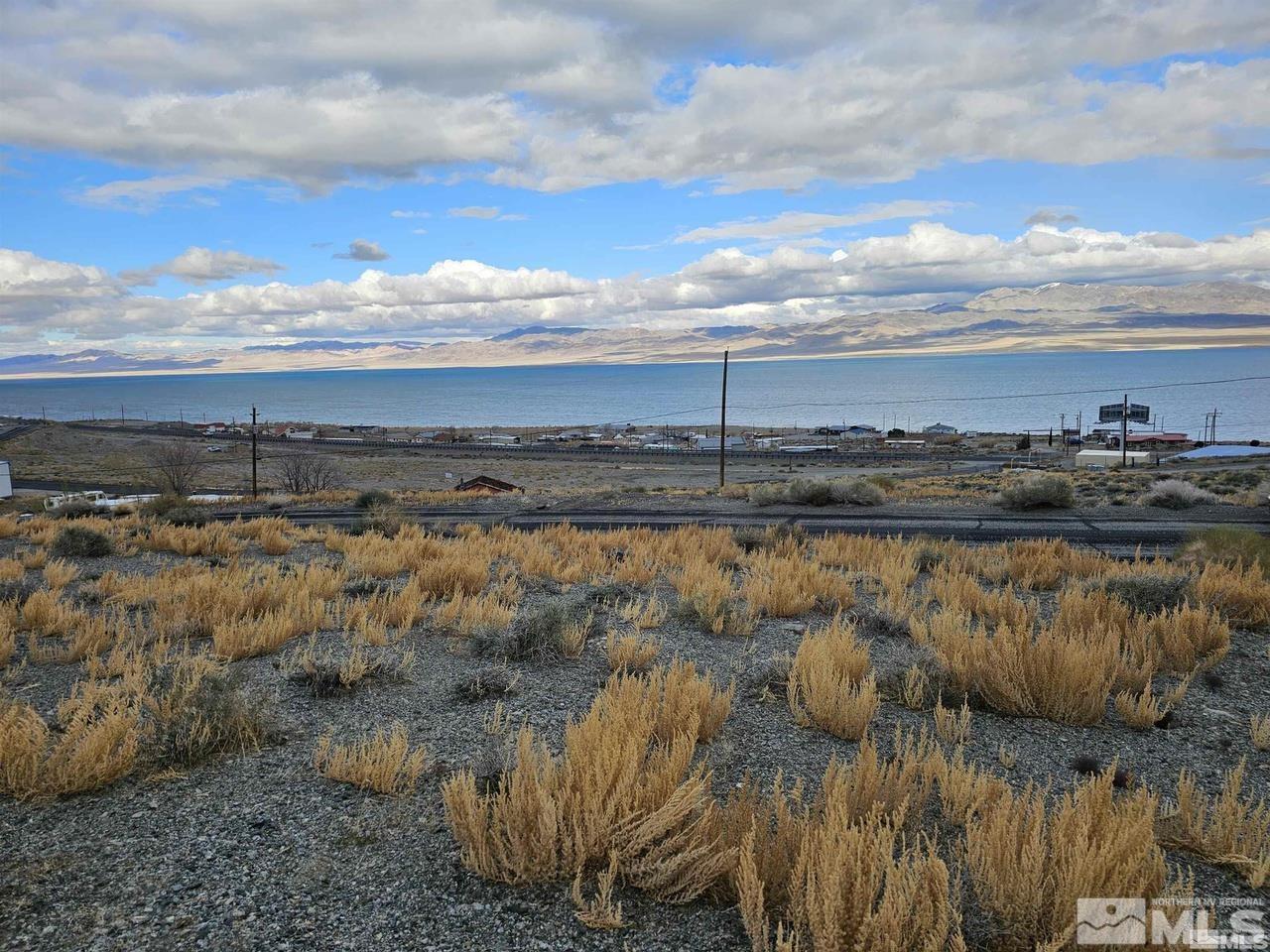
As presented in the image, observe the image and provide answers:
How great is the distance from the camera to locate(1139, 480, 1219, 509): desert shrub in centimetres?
2269

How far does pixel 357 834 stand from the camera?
472cm

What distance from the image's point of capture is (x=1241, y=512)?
20.8m

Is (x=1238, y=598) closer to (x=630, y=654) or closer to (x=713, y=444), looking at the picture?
(x=630, y=654)

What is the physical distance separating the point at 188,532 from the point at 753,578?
38.7ft

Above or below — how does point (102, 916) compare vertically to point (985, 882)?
below

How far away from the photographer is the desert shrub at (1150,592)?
9.59 metres

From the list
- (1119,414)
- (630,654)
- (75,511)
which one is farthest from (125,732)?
(1119,414)

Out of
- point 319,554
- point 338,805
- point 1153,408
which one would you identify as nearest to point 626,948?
point 338,805

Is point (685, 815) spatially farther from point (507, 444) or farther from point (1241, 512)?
point (507, 444)

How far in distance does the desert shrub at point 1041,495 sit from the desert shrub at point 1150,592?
13.0m

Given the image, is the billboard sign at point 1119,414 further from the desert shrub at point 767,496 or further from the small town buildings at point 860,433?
the desert shrub at point 767,496

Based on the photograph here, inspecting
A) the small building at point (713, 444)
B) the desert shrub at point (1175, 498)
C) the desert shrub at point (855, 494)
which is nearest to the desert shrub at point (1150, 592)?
the desert shrub at point (1175, 498)

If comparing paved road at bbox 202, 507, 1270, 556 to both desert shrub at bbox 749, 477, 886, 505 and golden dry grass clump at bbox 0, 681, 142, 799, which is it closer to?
desert shrub at bbox 749, 477, 886, 505

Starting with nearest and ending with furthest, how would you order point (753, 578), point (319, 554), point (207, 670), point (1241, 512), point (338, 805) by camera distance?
point (338, 805) → point (207, 670) → point (753, 578) → point (319, 554) → point (1241, 512)
